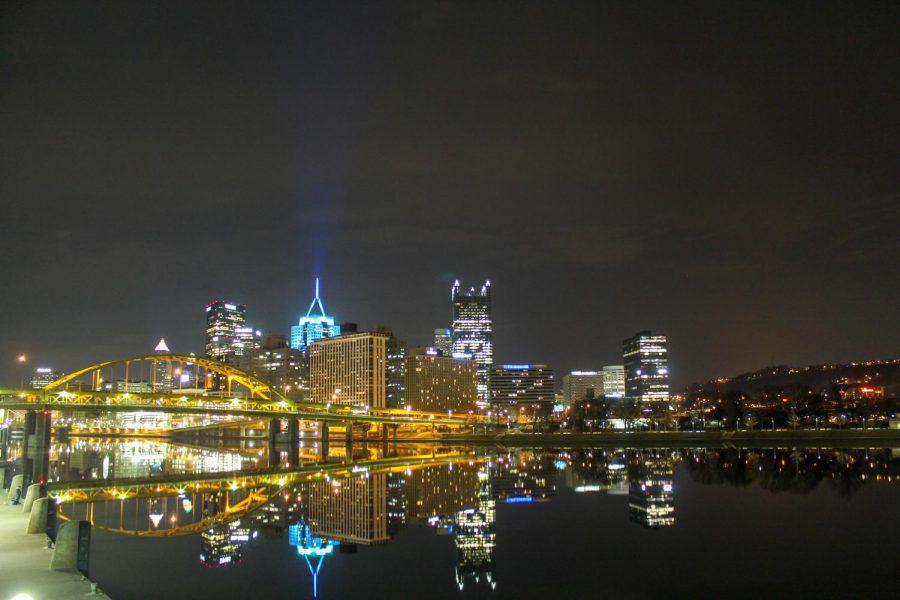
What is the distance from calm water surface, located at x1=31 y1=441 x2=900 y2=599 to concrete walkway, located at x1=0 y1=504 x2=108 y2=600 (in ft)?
7.22

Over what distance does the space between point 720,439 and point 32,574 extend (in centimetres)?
9737

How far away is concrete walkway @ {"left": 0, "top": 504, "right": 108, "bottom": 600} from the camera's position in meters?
13.6

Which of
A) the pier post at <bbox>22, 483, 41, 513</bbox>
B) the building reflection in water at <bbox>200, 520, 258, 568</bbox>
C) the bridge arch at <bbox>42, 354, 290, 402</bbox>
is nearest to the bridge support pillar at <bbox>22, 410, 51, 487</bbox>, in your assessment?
the bridge arch at <bbox>42, 354, 290, 402</bbox>

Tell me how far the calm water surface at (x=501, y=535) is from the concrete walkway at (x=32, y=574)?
7.22 ft

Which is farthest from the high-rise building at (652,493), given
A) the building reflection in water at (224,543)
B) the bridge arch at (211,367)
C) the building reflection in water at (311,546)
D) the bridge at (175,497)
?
the bridge arch at (211,367)

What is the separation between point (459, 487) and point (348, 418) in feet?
219

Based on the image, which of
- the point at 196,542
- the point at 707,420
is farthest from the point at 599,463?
the point at 707,420

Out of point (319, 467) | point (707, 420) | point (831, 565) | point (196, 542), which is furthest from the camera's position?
point (707, 420)

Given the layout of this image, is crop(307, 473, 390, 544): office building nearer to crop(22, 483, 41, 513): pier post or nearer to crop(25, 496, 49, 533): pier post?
crop(25, 496, 49, 533): pier post

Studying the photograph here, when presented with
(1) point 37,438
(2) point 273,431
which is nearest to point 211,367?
(2) point 273,431

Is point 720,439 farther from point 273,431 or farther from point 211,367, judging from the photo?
point 211,367

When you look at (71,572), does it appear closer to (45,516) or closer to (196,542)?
(45,516)

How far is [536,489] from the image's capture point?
44.6m

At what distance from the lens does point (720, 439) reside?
326 ft
